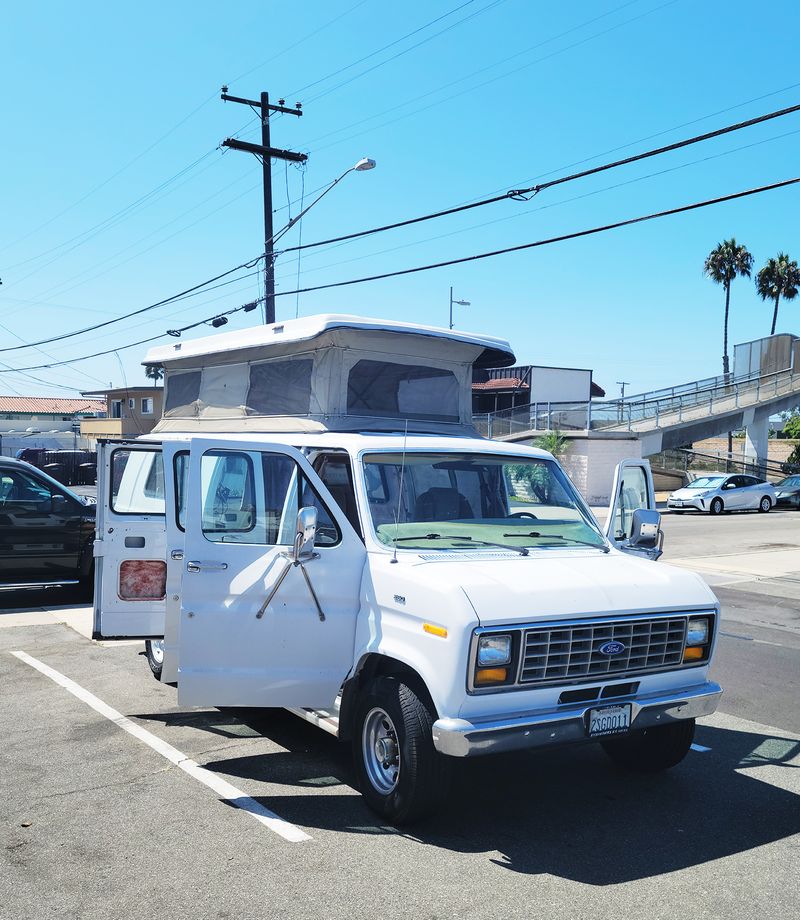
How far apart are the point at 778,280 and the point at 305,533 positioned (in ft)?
211

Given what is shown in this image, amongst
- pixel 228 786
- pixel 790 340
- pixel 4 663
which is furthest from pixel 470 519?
pixel 790 340

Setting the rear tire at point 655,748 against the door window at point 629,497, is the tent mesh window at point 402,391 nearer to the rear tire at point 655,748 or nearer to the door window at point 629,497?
the door window at point 629,497

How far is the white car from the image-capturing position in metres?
31.9

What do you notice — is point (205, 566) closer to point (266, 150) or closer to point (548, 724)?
point (548, 724)

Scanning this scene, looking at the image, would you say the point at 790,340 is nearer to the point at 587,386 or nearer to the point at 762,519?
the point at 587,386

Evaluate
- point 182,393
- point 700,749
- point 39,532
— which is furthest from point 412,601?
point 39,532

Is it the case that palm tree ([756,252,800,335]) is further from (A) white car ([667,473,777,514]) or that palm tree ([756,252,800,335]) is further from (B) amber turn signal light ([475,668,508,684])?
(B) amber turn signal light ([475,668,508,684])

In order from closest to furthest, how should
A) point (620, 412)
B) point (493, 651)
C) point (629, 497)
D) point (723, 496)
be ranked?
point (493, 651) < point (629, 497) < point (723, 496) < point (620, 412)

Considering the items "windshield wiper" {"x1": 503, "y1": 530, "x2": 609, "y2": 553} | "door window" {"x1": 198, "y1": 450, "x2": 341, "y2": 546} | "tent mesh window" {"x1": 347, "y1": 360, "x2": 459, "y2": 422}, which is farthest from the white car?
"door window" {"x1": 198, "y1": 450, "x2": 341, "y2": 546}

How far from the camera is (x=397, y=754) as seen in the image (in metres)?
4.87

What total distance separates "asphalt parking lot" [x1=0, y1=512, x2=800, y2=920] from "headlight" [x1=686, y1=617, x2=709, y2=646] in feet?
3.14

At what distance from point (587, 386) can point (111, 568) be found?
47106 mm

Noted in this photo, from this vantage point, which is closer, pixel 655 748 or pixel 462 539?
pixel 462 539

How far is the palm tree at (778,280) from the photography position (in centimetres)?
6184
